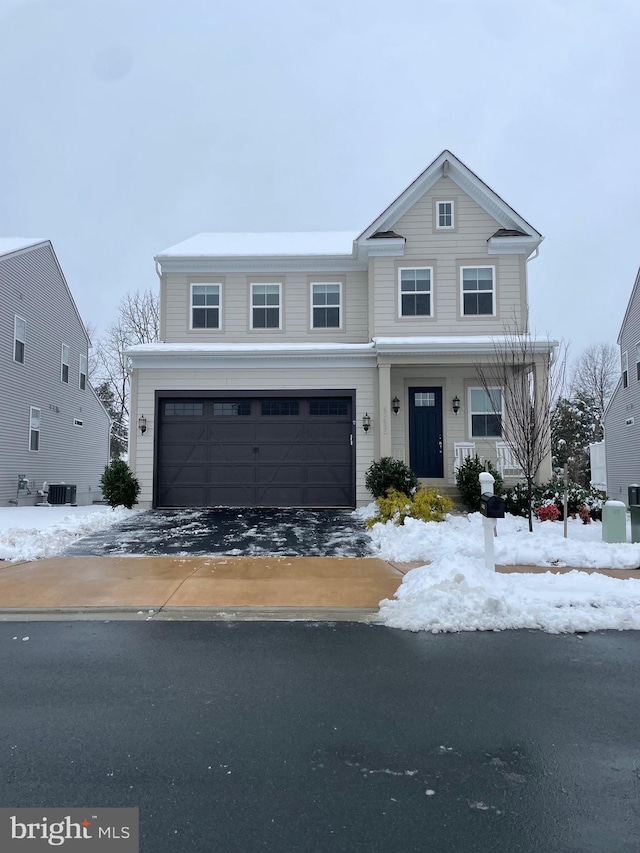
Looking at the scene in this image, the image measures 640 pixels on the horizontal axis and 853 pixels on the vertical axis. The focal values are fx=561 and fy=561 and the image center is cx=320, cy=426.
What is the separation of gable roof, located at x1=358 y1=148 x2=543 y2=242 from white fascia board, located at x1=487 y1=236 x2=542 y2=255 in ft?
0.60

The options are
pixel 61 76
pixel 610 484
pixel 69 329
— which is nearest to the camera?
pixel 69 329

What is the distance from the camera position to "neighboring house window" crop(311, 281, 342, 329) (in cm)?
1529

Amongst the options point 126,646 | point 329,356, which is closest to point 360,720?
point 126,646

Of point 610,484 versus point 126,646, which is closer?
point 126,646

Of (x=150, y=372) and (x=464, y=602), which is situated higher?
(x=150, y=372)

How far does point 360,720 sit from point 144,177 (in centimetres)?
8803

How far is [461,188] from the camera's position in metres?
14.8

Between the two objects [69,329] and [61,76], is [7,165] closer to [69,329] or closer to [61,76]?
[61,76]

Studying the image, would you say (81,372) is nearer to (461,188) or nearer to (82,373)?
(82,373)

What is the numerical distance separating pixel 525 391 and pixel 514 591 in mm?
7292

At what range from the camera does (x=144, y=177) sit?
7925 centimetres

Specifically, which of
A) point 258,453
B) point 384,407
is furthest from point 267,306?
point 384,407

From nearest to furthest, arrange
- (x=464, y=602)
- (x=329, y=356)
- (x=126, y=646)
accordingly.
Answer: (x=126, y=646), (x=464, y=602), (x=329, y=356)

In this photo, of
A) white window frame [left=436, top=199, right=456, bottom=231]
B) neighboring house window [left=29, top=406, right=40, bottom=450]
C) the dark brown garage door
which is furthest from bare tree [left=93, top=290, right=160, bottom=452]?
white window frame [left=436, top=199, right=456, bottom=231]
